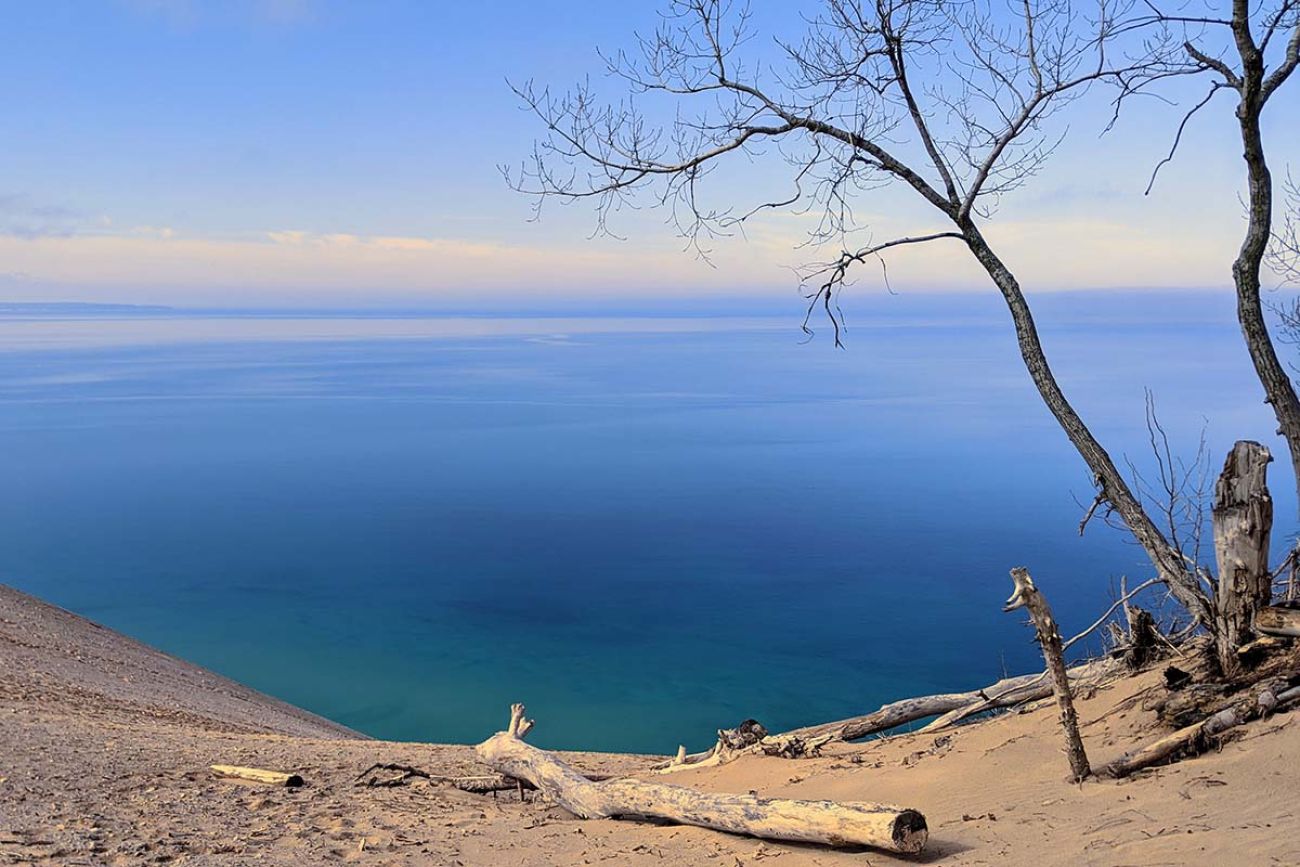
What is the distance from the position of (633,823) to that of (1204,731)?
10.7 feet

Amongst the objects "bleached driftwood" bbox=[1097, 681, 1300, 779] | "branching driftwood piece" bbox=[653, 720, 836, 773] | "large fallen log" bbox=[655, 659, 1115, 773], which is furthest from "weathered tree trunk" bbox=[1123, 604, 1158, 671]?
"branching driftwood piece" bbox=[653, 720, 836, 773]

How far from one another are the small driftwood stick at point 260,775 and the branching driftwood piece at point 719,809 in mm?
1373

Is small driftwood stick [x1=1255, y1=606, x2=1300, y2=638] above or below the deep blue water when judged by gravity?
above

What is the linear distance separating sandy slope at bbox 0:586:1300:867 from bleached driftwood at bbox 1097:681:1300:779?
112 mm

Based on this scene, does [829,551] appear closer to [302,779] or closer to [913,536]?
[913,536]

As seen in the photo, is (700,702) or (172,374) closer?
(700,702)

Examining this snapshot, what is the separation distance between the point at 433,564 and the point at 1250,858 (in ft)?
89.2

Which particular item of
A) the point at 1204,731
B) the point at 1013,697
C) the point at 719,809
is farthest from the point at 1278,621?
the point at 719,809

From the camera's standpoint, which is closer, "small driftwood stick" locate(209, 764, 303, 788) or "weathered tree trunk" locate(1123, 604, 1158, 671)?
"small driftwood stick" locate(209, 764, 303, 788)

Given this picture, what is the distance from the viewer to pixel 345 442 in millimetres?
49281

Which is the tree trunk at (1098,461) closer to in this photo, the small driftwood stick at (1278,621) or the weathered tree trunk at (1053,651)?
the small driftwood stick at (1278,621)

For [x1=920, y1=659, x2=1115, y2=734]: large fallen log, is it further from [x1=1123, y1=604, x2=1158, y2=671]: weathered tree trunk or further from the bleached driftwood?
the bleached driftwood

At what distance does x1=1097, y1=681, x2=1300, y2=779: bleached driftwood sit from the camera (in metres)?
5.29

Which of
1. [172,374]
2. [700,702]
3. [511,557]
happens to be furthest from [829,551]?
[172,374]
